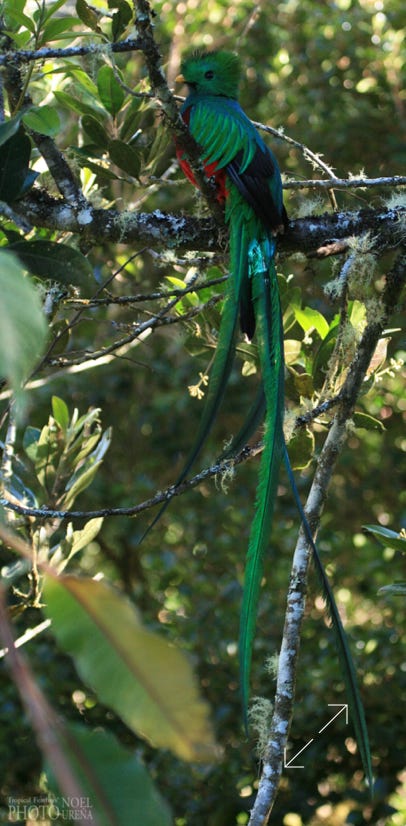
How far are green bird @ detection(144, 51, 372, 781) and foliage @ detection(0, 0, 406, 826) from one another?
8 centimetres

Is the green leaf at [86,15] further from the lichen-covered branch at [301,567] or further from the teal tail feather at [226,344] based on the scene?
the lichen-covered branch at [301,567]

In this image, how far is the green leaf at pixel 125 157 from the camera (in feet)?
5.28

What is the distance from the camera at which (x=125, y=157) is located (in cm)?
164

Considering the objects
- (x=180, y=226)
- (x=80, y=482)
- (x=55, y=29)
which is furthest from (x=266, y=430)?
(x=55, y=29)

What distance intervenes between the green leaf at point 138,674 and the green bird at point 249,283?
19.2 inches

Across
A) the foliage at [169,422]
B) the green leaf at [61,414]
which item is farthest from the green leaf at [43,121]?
the green leaf at [61,414]

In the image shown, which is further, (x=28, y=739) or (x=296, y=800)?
(x=28, y=739)

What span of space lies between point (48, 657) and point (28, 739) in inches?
Answer: 11.3

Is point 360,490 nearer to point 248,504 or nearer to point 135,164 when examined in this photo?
point 248,504

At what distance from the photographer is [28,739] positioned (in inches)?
116

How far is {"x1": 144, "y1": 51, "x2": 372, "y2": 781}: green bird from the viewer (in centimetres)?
104

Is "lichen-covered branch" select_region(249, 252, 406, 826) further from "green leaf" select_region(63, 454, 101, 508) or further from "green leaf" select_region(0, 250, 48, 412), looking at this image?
"green leaf" select_region(0, 250, 48, 412)

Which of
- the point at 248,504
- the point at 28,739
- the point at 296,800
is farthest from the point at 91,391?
the point at 296,800

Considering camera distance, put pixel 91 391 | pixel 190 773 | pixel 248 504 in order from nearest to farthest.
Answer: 1. pixel 190 773
2. pixel 248 504
3. pixel 91 391
